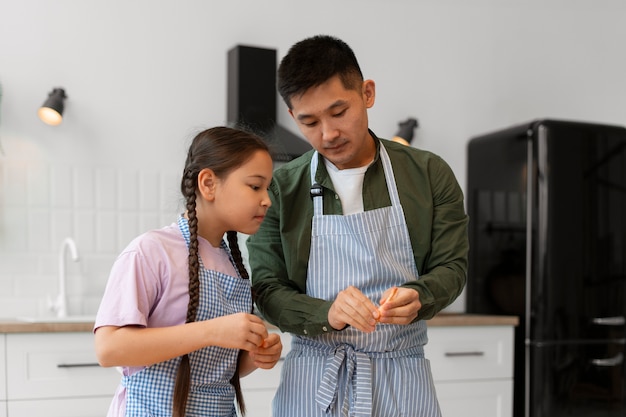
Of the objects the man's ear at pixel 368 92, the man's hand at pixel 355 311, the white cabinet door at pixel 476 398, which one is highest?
the man's ear at pixel 368 92

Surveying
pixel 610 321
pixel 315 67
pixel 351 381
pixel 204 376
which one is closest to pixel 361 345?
pixel 351 381

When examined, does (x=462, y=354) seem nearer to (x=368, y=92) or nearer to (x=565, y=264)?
(x=565, y=264)

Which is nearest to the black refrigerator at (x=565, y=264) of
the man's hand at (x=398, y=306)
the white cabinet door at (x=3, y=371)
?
the white cabinet door at (x=3, y=371)

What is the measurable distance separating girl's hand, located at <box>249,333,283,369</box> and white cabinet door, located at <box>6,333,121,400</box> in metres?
1.46

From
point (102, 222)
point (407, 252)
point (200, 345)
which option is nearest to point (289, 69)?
point (407, 252)

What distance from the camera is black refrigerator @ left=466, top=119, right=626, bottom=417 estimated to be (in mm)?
3389

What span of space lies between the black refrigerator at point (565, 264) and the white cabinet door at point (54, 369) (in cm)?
174

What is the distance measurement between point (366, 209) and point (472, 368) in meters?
1.89

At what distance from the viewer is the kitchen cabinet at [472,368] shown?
3211 millimetres

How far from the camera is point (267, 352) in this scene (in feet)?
4.50

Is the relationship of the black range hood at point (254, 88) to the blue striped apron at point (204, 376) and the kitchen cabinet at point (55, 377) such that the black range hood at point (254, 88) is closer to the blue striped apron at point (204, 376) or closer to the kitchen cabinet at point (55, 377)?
the kitchen cabinet at point (55, 377)

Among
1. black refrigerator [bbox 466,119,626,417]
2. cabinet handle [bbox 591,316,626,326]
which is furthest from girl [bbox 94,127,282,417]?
cabinet handle [bbox 591,316,626,326]

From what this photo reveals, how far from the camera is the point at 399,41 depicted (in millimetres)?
3842

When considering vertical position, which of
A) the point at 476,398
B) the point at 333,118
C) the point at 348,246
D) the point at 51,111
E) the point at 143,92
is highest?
the point at 143,92
